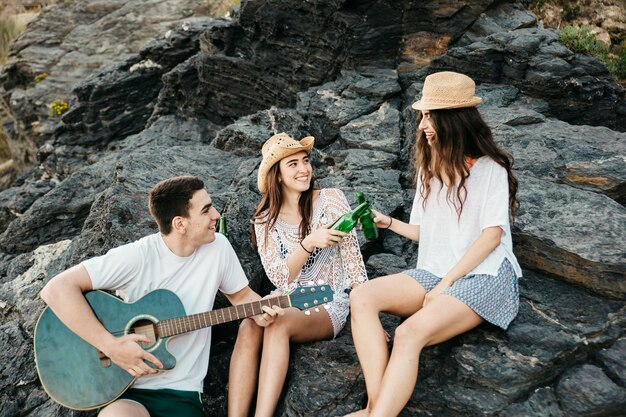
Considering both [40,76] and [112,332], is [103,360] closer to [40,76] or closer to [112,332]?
[112,332]

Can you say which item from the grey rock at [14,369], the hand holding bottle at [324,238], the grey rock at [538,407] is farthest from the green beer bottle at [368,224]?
the grey rock at [14,369]

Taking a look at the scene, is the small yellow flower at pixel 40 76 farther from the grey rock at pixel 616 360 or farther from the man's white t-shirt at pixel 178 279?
the grey rock at pixel 616 360

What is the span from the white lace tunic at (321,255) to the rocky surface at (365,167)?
471 millimetres

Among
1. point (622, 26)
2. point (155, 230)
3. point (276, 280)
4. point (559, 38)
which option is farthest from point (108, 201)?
point (622, 26)

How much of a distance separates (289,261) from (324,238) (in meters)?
0.40

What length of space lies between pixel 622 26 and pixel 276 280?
8.03m

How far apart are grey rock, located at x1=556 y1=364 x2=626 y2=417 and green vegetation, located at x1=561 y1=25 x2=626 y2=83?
5299 millimetres

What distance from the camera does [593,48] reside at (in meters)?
7.75

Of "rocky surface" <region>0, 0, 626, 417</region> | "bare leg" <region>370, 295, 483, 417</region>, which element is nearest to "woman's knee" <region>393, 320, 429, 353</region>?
"bare leg" <region>370, 295, 483, 417</region>

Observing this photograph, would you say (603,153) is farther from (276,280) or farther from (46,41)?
(46,41)

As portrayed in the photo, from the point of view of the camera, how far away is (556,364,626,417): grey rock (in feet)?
10.8

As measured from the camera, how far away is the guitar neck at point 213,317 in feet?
12.7

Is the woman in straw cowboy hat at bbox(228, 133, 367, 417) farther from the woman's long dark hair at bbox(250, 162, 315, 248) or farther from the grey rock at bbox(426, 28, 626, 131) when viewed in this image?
the grey rock at bbox(426, 28, 626, 131)

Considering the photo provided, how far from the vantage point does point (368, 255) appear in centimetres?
545
